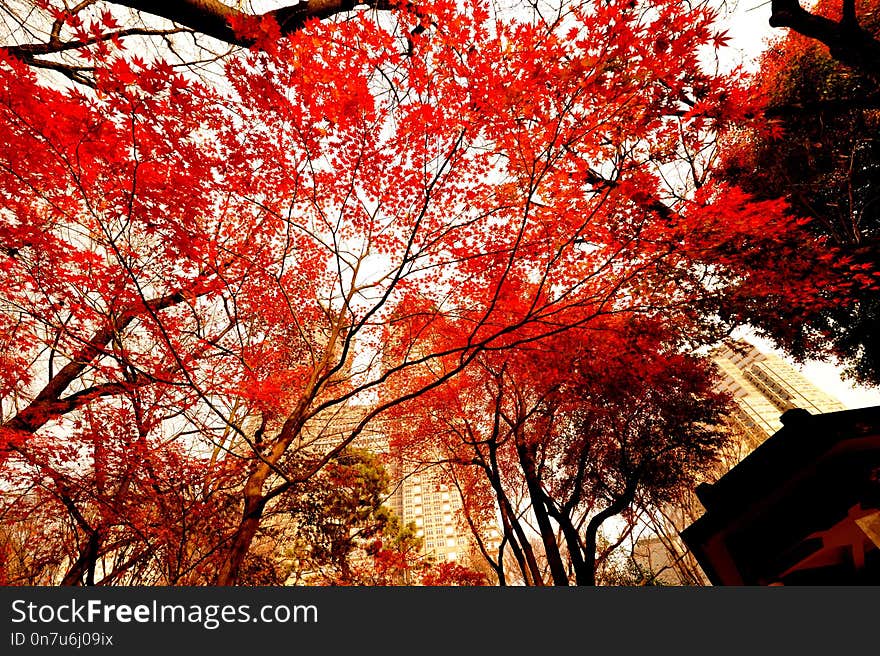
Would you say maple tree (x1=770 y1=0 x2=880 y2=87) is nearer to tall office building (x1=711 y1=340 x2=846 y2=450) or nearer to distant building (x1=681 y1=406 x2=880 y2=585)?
distant building (x1=681 y1=406 x2=880 y2=585)

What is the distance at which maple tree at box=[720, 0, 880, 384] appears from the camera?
27.4ft

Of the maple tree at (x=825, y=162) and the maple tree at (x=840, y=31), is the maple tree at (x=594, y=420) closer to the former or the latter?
the maple tree at (x=825, y=162)

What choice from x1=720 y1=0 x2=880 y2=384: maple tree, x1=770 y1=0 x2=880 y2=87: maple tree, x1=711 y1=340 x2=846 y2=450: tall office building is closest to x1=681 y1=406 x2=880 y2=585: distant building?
x1=770 y1=0 x2=880 y2=87: maple tree

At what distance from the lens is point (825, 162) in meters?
9.41

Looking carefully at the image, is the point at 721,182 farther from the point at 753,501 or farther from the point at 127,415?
the point at 127,415

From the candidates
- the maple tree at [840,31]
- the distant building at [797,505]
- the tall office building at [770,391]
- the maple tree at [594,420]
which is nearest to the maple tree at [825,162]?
the maple tree at [594,420]

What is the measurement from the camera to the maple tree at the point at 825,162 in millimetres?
8352

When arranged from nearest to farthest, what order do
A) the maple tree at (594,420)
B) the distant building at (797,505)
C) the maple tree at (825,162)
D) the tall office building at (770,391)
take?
the distant building at (797,505) → the maple tree at (825,162) → the maple tree at (594,420) → the tall office building at (770,391)

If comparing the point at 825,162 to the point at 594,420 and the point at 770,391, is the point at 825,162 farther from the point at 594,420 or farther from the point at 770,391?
the point at 770,391

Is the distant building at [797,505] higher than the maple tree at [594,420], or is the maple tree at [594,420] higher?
the maple tree at [594,420]

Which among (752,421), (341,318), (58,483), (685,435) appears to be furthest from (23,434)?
(752,421)

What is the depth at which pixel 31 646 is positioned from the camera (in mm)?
3217

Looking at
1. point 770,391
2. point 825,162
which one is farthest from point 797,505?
point 770,391

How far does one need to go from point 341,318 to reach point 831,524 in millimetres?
7721
